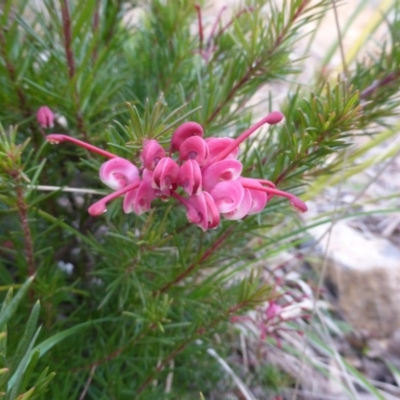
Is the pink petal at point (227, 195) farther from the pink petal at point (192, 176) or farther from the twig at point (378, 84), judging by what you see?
the twig at point (378, 84)

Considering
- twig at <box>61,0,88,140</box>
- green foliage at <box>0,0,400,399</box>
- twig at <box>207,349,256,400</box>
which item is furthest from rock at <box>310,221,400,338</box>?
twig at <box>61,0,88,140</box>

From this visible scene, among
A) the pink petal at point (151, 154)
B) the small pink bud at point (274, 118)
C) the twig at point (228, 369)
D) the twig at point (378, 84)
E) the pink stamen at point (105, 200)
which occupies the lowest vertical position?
the twig at point (228, 369)

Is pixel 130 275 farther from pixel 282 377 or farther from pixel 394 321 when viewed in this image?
pixel 394 321

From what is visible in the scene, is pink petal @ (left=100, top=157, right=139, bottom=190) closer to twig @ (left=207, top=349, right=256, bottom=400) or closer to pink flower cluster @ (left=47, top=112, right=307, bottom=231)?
pink flower cluster @ (left=47, top=112, right=307, bottom=231)

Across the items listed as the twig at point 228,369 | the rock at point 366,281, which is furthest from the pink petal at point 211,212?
the rock at point 366,281

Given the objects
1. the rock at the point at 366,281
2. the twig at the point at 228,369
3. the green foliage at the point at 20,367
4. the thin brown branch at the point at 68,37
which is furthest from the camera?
the rock at the point at 366,281
